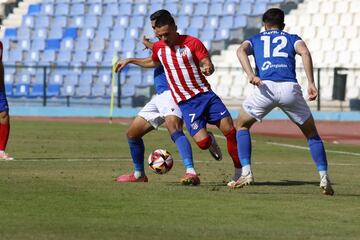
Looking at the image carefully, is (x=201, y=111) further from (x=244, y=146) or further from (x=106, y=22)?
(x=106, y=22)

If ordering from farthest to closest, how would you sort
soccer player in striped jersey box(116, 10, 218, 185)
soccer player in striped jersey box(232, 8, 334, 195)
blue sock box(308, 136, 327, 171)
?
soccer player in striped jersey box(116, 10, 218, 185)
soccer player in striped jersey box(232, 8, 334, 195)
blue sock box(308, 136, 327, 171)

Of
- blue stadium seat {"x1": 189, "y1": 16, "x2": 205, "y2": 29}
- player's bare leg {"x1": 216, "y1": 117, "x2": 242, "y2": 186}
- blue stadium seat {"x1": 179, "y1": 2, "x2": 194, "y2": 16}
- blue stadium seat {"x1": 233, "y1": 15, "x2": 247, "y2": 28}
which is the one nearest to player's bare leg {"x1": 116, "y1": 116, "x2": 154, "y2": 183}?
player's bare leg {"x1": 216, "y1": 117, "x2": 242, "y2": 186}

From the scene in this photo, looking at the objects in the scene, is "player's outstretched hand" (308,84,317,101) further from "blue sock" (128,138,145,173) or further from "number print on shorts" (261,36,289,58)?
"blue sock" (128,138,145,173)

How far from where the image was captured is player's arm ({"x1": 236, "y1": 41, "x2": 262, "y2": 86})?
12750 mm

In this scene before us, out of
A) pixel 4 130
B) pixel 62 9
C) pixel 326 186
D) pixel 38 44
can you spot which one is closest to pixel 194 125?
pixel 326 186

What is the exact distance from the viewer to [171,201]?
11.9 metres

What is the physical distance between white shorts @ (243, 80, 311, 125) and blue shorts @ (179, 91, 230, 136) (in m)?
0.91

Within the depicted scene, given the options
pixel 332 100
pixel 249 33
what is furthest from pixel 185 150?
pixel 249 33

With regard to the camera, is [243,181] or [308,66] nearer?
[308,66]

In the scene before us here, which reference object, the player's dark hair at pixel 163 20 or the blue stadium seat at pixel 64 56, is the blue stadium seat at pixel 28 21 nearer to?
the blue stadium seat at pixel 64 56

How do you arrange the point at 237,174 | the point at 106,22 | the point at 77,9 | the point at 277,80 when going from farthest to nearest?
1. the point at 77,9
2. the point at 106,22
3. the point at 237,174
4. the point at 277,80

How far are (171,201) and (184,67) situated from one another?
2475mm

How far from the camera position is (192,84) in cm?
1395

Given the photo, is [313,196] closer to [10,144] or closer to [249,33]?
[10,144]
